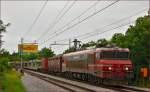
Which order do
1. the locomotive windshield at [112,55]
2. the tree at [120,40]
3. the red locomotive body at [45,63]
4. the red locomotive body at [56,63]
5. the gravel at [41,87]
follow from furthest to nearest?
the red locomotive body at [45,63], the red locomotive body at [56,63], the tree at [120,40], the locomotive windshield at [112,55], the gravel at [41,87]

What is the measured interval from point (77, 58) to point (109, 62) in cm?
1088

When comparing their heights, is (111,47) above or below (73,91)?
above

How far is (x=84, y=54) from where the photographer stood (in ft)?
141

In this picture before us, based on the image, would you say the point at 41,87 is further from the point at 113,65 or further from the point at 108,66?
the point at 113,65

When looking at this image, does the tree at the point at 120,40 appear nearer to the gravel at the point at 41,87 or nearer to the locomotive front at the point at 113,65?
the gravel at the point at 41,87

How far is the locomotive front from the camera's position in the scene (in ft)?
118

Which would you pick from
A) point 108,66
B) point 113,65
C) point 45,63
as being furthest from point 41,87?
point 45,63

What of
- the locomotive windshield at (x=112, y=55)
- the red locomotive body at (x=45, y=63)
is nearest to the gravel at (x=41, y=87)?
the locomotive windshield at (x=112, y=55)

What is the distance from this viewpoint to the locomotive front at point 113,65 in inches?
1420

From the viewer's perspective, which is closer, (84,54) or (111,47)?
(111,47)

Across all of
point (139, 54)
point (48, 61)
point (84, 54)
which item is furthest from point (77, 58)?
point (48, 61)

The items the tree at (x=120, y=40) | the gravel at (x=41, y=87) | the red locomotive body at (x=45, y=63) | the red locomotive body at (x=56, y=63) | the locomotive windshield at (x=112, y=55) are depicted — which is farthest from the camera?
the red locomotive body at (x=45, y=63)

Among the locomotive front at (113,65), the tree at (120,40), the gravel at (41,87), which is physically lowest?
the gravel at (41,87)

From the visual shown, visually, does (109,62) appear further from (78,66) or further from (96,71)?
(78,66)
